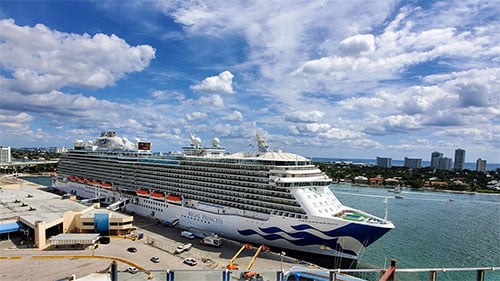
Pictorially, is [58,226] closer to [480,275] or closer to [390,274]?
[390,274]

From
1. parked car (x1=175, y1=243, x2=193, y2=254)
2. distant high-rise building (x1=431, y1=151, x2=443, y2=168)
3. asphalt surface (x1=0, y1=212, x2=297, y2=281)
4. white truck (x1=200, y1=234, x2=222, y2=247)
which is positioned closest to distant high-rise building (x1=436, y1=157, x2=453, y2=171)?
distant high-rise building (x1=431, y1=151, x2=443, y2=168)

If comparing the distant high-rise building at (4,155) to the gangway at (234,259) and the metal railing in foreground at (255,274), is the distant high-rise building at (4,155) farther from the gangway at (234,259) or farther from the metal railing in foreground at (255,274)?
the metal railing in foreground at (255,274)

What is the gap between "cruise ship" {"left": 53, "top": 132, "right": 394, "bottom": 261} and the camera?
21.7m

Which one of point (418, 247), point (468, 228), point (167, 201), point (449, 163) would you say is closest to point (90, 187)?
point (167, 201)

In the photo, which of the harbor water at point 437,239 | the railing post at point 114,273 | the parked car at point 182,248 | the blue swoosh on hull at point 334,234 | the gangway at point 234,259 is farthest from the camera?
the harbor water at point 437,239

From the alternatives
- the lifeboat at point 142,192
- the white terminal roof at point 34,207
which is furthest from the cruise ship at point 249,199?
the white terminal roof at point 34,207

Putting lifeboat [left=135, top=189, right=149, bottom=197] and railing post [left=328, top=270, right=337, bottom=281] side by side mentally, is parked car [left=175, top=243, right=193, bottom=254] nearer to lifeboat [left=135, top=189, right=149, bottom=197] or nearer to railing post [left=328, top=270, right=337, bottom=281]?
lifeboat [left=135, top=189, right=149, bottom=197]

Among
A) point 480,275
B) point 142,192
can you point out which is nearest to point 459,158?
point 142,192

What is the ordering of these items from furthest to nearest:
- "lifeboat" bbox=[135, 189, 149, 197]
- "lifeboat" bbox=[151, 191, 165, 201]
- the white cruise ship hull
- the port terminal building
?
"lifeboat" bbox=[135, 189, 149, 197], "lifeboat" bbox=[151, 191, 165, 201], the port terminal building, the white cruise ship hull

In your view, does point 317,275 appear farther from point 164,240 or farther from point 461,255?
point 461,255

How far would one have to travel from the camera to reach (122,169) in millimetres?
40594

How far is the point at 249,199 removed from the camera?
25594 mm

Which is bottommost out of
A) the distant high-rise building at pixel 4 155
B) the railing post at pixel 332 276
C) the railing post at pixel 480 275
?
the distant high-rise building at pixel 4 155

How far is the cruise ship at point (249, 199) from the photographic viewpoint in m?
21.7
